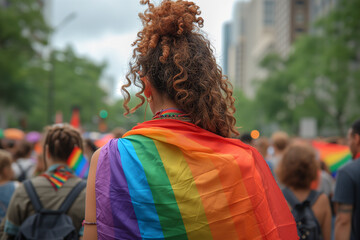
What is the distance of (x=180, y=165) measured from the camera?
187 cm

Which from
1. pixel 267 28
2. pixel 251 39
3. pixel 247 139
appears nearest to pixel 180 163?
pixel 247 139

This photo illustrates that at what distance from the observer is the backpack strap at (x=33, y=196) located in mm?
3114

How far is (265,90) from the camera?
42.4 meters

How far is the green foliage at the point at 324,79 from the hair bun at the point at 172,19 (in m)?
29.2

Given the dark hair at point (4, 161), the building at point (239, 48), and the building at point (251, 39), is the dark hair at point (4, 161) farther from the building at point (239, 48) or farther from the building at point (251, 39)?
the building at point (239, 48)

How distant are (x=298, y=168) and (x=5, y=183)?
3.15 metres

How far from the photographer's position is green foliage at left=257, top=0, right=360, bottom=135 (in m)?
29.3

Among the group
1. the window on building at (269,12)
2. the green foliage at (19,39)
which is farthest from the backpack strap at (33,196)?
the window on building at (269,12)

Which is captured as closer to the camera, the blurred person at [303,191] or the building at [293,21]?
the blurred person at [303,191]

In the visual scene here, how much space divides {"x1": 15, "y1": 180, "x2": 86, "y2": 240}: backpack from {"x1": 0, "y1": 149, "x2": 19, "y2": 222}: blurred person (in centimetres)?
133

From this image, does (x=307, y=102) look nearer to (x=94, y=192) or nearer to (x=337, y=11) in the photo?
(x=337, y=11)

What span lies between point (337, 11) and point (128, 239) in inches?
1215

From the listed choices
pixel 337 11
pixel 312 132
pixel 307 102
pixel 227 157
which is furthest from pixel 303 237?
pixel 307 102

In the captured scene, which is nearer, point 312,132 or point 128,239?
point 128,239
